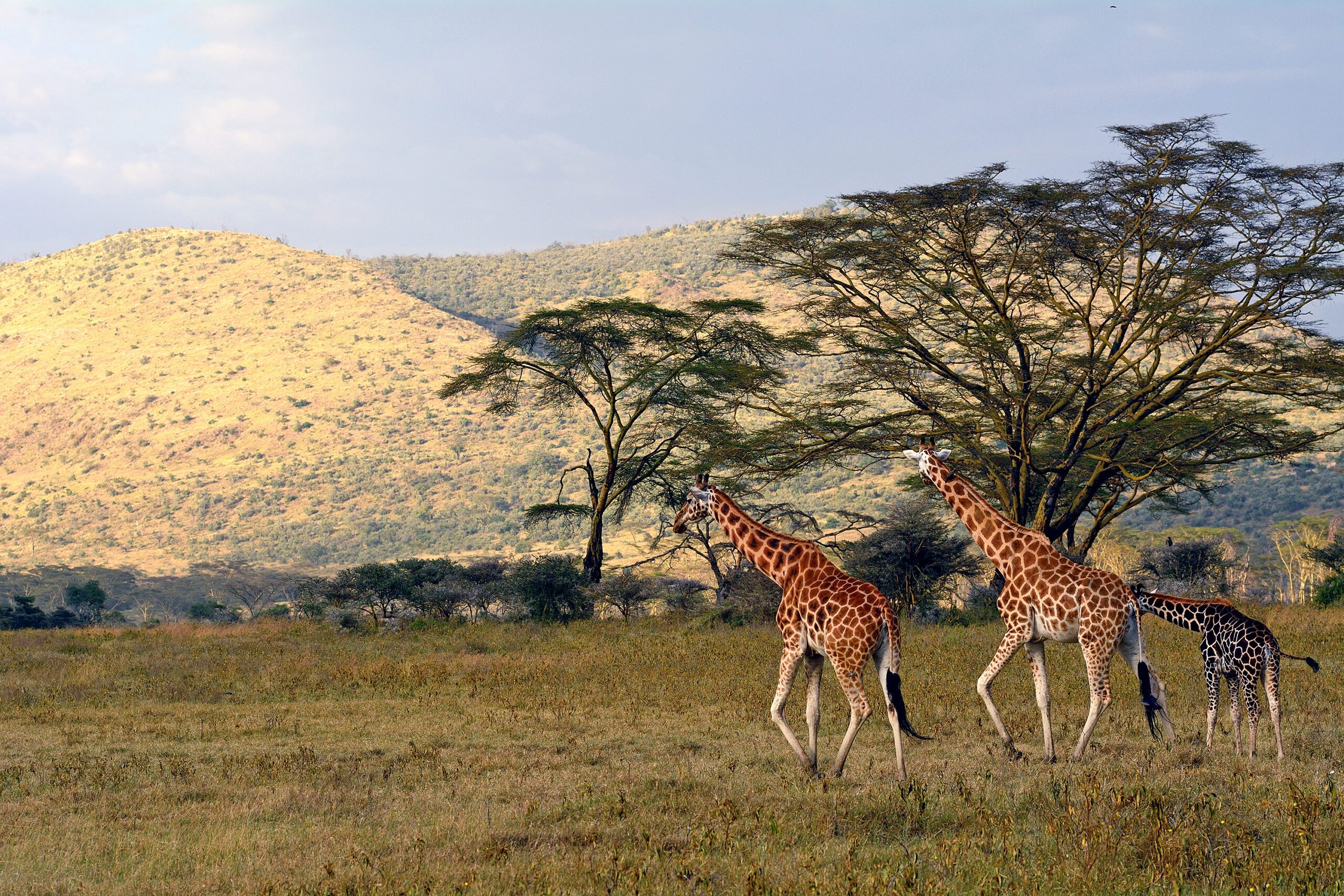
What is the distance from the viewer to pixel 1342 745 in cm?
1080

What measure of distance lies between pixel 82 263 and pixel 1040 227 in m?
145

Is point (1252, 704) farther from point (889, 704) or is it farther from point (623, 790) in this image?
point (623, 790)

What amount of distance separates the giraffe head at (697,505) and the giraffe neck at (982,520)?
2445 millimetres

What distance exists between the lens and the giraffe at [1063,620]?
401 inches

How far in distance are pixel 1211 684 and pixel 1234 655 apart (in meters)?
0.52

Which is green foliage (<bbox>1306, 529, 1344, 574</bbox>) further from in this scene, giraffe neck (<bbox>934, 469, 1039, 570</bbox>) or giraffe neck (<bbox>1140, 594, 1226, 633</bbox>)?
giraffe neck (<bbox>934, 469, 1039, 570</bbox>)

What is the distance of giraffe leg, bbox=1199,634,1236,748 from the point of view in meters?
10.8

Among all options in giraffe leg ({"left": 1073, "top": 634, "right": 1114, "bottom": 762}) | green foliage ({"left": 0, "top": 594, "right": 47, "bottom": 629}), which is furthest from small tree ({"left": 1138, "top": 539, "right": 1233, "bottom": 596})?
green foliage ({"left": 0, "top": 594, "right": 47, "bottom": 629})

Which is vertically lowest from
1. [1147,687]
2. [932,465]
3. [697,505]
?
[1147,687]

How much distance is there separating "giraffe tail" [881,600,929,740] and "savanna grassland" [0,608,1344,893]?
25.3 inches

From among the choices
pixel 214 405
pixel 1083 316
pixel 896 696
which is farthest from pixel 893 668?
pixel 214 405

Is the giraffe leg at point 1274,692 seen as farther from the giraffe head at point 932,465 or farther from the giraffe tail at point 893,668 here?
the giraffe tail at point 893,668

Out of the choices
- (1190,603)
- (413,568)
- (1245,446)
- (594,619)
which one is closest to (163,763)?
(1190,603)

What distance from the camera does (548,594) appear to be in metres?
28.3
